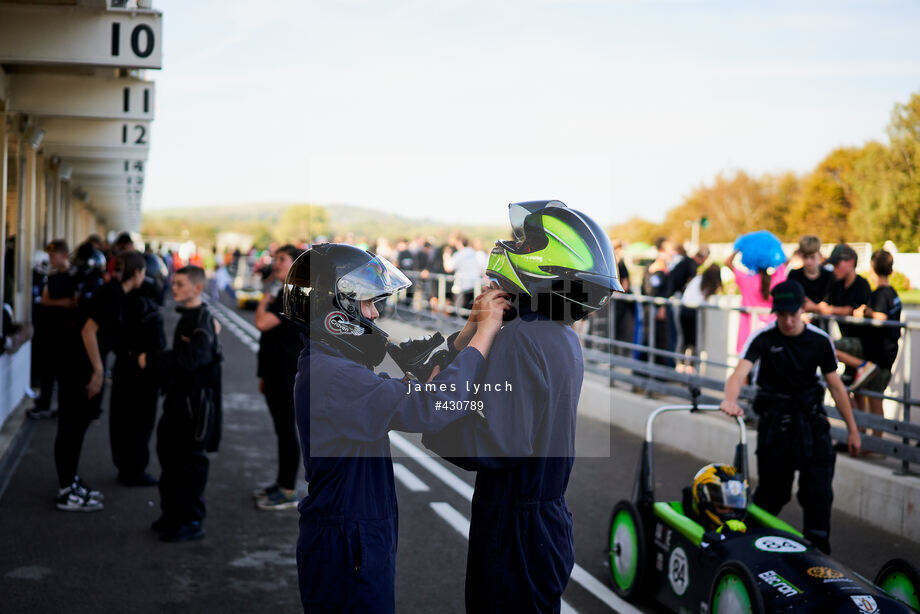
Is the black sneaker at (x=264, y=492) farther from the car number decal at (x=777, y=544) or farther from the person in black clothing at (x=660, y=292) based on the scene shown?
the person in black clothing at (x=660, y=292)

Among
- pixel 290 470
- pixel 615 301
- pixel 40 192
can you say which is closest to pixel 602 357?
pixel 615 301

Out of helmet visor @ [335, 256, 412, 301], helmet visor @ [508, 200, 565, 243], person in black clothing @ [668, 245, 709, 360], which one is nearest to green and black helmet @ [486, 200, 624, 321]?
helmet visor @ [508, 200, 565, 243]

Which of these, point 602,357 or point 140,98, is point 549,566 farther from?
point 140,98

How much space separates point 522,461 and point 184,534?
435 cm

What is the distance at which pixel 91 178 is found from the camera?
24.6 metres

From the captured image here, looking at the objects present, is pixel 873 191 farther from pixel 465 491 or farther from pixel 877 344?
pixel 465 491

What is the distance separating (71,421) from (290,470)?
1800 millimetres

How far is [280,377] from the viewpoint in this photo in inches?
281

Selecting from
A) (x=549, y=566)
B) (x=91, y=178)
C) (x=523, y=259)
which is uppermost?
(x=91, y=178)

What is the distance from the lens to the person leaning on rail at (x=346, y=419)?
277 cm

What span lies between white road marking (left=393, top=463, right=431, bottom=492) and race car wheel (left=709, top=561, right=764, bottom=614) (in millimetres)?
3923

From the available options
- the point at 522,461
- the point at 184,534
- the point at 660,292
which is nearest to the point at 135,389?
the point at 184,534

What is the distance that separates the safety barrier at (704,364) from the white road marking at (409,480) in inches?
57.3

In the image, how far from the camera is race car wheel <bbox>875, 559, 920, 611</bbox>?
406cm
